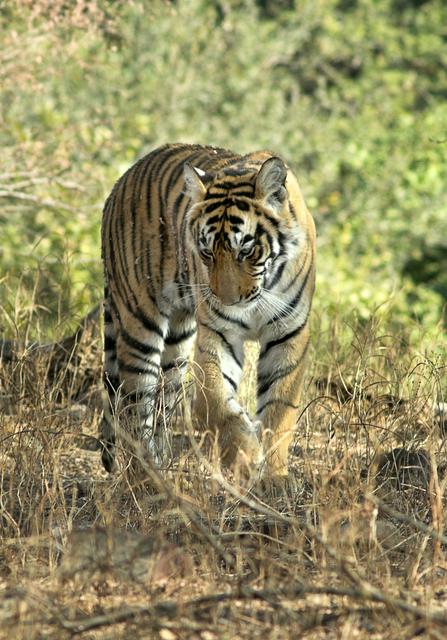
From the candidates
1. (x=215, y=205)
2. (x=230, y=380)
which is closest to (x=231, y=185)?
(x=215, y=205)

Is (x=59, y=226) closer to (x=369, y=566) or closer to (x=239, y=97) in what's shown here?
(x=239, y=97)

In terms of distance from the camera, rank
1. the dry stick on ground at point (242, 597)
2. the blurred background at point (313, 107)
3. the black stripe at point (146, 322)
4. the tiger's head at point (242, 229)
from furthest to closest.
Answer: the blurred background at point (313, 107) < the black stripe at point (146, 322) < the tiger's head at point (242, 229) < the dry stick on ground at point (242, 597)

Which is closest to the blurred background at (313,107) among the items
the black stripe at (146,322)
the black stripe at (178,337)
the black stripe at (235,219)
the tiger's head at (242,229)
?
the black stripe at (178,337)

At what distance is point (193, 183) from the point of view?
4.71 metres

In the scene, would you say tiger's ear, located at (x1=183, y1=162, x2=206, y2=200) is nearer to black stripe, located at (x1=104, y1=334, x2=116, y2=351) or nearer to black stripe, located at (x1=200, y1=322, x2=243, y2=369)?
black stripe, located at (x1=200, y1=322, x2=243, y2=369)

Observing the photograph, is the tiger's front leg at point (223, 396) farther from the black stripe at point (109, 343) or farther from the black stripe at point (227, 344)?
the black stripe at point (109, 343)

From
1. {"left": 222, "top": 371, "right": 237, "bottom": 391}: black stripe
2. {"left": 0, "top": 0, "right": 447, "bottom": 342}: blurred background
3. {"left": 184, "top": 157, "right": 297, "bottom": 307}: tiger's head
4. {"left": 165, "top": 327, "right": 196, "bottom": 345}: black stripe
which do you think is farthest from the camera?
{"left": 0, "top": 0, "right": 447, "bottom": 342}: blurred background

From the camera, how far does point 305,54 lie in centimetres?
1424

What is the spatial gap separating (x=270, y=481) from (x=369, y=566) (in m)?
0.84

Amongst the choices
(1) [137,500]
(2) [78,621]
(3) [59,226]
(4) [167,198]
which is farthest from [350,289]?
(2) [78,621]

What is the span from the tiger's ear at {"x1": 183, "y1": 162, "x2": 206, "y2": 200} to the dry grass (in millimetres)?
947

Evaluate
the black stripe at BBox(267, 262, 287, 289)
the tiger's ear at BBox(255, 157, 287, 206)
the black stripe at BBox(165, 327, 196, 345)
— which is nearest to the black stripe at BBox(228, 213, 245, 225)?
the tiger's ear at BBox(255, 157, 287, 206)

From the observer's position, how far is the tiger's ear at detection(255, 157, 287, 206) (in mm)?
4488

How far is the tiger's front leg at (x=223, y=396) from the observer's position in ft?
14.9
